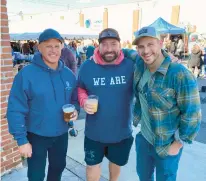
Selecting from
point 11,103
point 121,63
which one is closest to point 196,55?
point 121,63

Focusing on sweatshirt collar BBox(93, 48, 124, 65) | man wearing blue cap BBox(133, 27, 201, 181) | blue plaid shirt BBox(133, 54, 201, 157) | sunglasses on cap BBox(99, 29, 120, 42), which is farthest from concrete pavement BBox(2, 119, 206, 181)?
sunglasses on cap BBox(99, 29, 120, 42)

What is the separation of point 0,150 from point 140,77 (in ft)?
6.76

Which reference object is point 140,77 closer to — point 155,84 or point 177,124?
point 155,84

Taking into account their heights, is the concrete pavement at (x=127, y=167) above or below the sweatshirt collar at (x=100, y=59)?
below

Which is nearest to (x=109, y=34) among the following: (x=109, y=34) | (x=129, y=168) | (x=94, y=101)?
(x=109, y=34)

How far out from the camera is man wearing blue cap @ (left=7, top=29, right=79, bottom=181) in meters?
2.02

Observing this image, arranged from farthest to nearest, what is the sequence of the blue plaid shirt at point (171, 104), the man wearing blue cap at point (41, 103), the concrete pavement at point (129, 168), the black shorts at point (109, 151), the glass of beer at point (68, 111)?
the concrete pavement at point (129, 168) → the black shorts at point (109, 151) → the glass of beer at point (68, 111) → the man wearing blue cap at point (41, 103) → the blue plaid shirt at point (171, 104)

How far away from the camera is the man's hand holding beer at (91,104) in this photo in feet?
7.25

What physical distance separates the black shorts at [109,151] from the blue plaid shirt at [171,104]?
21.4 inches

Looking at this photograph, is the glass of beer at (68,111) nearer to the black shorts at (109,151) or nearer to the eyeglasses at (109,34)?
the black shorts at (109,151)

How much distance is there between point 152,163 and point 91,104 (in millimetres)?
853

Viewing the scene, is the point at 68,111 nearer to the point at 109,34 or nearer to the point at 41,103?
the point at 41,103

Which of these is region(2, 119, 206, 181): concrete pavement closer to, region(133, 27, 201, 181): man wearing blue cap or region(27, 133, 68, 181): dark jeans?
region(27, 133, 68, 181): dark jeans

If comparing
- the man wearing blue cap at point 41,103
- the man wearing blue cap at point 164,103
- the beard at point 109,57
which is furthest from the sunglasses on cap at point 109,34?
the man wearing blue cap at point 41,103
